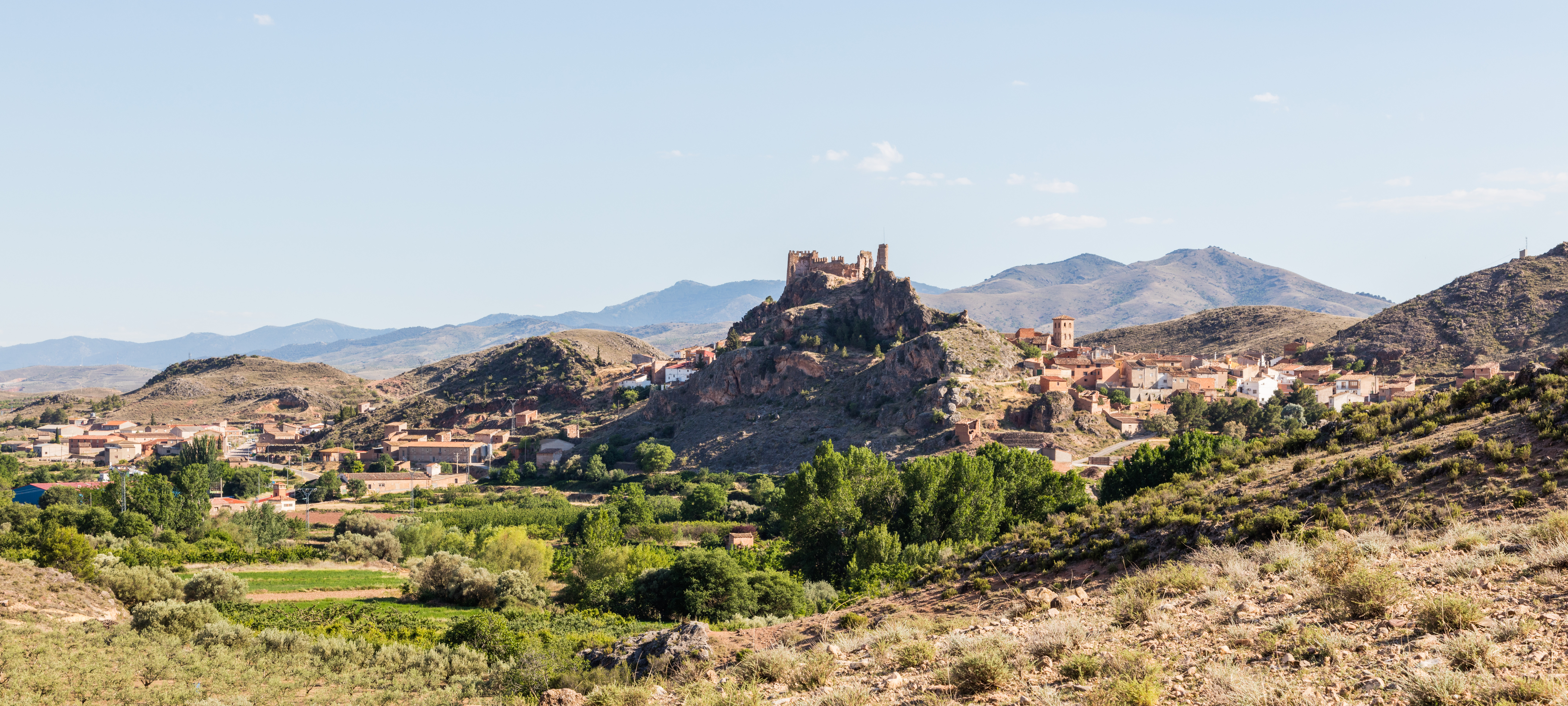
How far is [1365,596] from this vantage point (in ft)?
32.6

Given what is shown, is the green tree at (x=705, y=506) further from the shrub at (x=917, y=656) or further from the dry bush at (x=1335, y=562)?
the shrub at (x=917, y=656)

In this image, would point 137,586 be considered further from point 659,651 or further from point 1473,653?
point 1473,653

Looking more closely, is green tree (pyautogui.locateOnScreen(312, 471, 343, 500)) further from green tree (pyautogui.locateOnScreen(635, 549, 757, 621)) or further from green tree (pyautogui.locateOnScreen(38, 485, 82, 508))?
green tree (pyautogui.locateOnScreen(635, 549, 757, 621))

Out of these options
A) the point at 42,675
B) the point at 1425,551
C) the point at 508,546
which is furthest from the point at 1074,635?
the point at 508,546

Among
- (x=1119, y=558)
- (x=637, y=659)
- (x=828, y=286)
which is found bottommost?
(x=637, y=659)

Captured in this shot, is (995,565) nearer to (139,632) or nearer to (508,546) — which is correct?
(139,632)

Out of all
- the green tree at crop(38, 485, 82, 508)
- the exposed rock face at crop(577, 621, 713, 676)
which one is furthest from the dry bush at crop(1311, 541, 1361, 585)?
the green tree at crop(38, 485, 82, 508)

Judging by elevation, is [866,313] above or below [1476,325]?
above

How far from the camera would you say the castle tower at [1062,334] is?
100000mm

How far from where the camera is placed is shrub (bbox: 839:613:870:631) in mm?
14633

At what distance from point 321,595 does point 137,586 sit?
780cm

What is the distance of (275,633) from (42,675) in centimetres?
544

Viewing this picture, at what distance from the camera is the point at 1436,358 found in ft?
294

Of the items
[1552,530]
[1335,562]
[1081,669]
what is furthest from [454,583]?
[1552,530]
